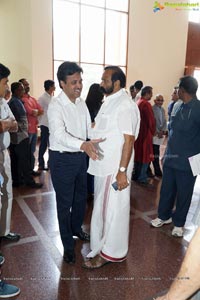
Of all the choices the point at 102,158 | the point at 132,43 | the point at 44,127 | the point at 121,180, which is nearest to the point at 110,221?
the point at 121,180

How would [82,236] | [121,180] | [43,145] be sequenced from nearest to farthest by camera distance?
[121,180], [82,236], [43,145]

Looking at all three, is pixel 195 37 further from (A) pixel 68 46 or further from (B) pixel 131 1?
(A) pixel 68 46

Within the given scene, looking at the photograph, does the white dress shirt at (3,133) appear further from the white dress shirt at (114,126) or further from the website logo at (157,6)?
the website logo at (157,6)

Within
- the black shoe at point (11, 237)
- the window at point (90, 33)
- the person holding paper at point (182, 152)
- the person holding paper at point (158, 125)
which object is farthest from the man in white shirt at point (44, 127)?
the window at point (90, 33)

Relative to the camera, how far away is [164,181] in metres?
2.64

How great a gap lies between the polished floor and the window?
17.8ft

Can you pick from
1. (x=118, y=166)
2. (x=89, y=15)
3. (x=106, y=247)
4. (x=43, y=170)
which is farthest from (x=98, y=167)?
(x=89, y=15)

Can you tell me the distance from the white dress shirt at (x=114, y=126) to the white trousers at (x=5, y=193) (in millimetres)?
811

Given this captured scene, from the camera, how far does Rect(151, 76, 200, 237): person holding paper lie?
2.34m

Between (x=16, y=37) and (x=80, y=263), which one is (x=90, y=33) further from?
(x=80, y=263)

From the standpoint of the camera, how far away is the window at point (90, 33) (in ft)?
24.5

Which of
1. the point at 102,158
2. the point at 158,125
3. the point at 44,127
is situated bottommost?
the point at 44,127

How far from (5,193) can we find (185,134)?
64.7 inches

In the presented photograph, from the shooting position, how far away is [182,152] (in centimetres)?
240
